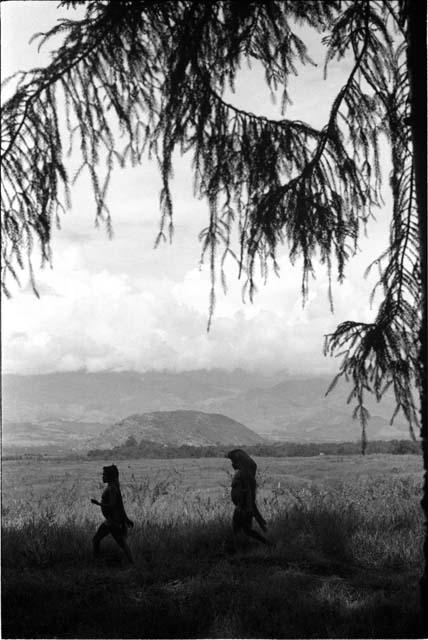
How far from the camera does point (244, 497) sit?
6.92 metres

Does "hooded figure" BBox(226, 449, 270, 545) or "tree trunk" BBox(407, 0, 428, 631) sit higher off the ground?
"tree trunk" BBox(407, 0, 428, 631)

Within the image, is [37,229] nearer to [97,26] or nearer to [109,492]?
[97,26]

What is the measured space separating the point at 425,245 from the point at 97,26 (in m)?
2.65

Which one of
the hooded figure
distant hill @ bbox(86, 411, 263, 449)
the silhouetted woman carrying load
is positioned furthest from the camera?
distant hill @ bbox(86, 411, 263, 449)

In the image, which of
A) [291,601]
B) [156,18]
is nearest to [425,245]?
[156,18]

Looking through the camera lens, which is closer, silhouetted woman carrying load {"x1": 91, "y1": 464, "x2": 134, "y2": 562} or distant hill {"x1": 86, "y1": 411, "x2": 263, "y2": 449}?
silhouetted woman carrying load {"x1": 91, "y1": 464, "x2": 134, "y2": 562}

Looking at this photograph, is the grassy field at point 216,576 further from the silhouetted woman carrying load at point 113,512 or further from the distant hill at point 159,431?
the distant hill at point 159,431

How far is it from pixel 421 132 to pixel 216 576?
14.5 feet

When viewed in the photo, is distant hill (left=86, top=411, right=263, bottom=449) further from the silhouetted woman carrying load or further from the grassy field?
the silhouetted woman carrying load

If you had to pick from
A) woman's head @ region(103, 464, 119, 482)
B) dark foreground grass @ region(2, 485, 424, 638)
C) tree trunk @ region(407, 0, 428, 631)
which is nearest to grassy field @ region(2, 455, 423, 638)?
dark foreground grass @ region(2, 485, 424, 638)

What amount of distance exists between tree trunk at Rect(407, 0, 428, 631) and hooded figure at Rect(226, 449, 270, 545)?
2.89 meters

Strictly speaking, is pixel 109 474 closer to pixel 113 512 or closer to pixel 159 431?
pixel 113 512

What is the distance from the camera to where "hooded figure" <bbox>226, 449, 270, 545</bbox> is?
6930 millimetres

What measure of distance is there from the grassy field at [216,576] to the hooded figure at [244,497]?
227 millimetres
